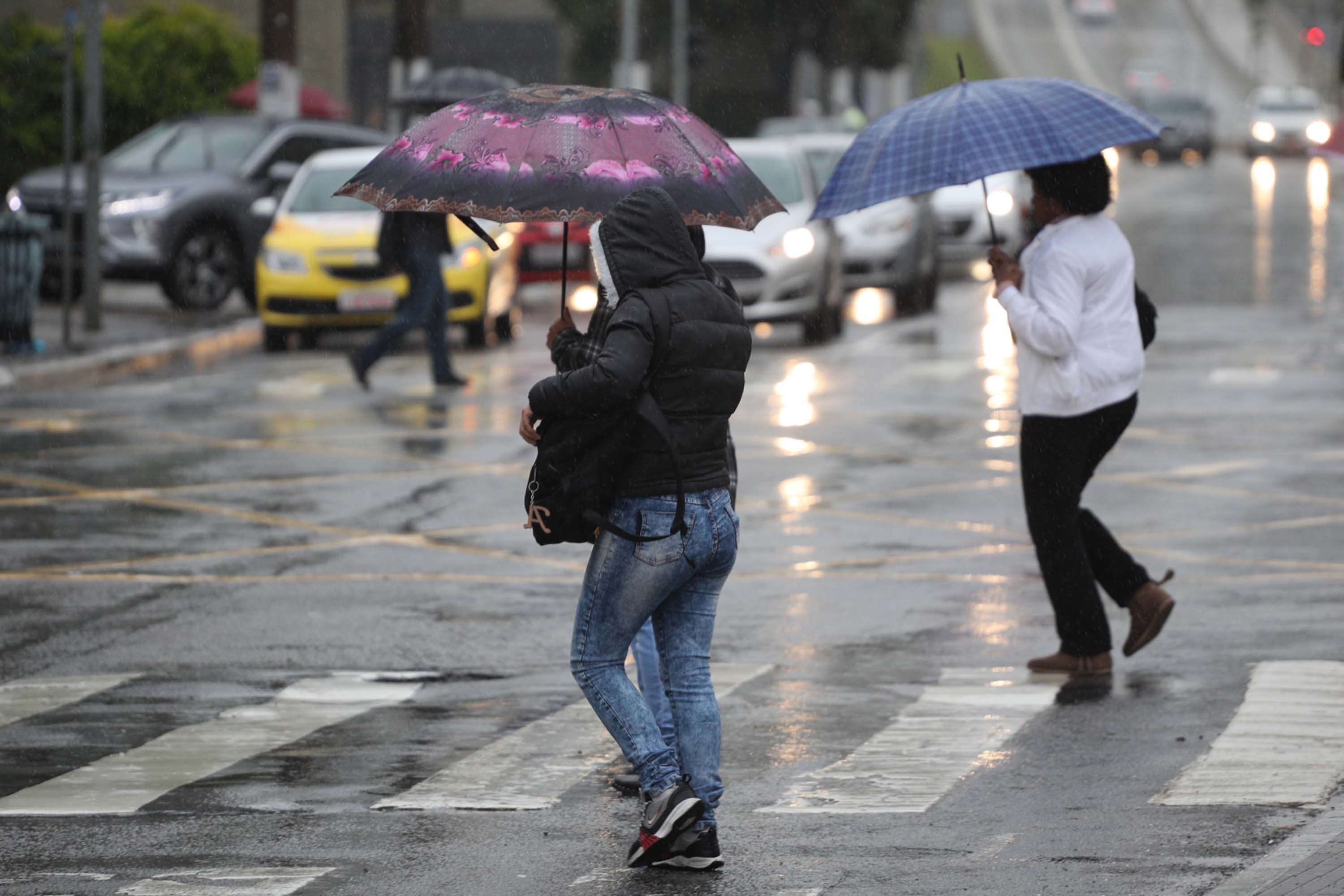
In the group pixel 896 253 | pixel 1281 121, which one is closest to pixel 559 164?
pixel 896 253

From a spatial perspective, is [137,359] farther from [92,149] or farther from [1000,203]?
[1000,203]

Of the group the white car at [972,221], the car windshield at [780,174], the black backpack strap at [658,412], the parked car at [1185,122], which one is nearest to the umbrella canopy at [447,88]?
the white car at [972,221]

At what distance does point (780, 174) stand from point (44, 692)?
15800 millimetres

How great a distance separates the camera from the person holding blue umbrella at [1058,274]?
7711 mm

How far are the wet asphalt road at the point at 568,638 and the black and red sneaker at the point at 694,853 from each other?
0.06 metres

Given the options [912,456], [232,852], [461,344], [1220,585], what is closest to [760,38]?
[461,344]

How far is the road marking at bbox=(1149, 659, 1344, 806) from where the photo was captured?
6469 millimetres

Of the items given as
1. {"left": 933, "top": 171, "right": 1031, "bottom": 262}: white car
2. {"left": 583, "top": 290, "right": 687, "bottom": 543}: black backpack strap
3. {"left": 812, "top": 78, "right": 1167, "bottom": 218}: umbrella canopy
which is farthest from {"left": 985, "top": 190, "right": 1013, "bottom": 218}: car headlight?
{"left": 583, "top": 290, "right": 687, "bottom": 543}: black backpack strap

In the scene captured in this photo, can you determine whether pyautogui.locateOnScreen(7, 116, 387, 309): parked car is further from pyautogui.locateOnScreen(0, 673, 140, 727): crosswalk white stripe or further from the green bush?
pyautogui.locateOnScreen(0, 673, 140, 727): crosswalk white stripe

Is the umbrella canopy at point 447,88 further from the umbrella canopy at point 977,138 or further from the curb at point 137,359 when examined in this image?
the umbrella canopy at point 977,138

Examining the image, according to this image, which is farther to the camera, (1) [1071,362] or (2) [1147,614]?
(2) [1147,614]

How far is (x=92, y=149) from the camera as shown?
68.1 feet

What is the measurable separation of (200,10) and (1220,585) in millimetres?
25922

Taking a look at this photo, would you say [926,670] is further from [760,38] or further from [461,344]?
[760,38]
